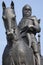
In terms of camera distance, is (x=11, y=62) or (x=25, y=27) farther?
(x=25, y=27)

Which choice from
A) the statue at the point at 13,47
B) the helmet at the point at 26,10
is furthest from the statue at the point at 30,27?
the statue at the point at 13,47

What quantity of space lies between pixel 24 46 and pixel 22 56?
31 centimetres

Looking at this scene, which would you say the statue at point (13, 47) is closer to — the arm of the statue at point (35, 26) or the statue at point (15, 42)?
the statue at point (15, 42)

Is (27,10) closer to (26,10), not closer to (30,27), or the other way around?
(26,10)

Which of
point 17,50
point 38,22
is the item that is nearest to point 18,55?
point 17,50

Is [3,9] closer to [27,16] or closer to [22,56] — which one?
[22,56]

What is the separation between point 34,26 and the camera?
1043 centimetres

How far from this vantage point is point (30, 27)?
10.3 m

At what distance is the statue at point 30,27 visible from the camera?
1041 cm

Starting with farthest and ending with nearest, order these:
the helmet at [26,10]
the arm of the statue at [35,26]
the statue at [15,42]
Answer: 1. the helmet at [26,10]
2. the arm of the statue at [35,26]
3. the statue at [15,42]

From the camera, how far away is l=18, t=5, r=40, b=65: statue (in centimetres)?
1041

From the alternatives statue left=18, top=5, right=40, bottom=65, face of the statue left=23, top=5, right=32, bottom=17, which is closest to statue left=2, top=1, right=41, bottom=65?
statue left=18, top=5, right=40, bottom=65

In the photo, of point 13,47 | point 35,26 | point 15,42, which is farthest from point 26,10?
point 13,47

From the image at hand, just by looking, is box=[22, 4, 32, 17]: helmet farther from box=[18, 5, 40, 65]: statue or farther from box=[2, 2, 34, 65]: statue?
box=[2, 2, 34, 65]: statue
